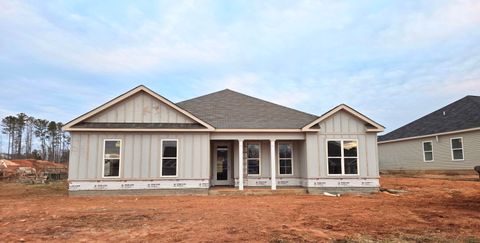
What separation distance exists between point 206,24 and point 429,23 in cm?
1193

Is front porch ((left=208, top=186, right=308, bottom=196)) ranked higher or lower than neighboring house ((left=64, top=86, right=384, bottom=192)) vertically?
lower

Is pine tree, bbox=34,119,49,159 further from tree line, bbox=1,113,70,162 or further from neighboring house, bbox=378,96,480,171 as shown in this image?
neighboring house, bbox=378,96,480,171

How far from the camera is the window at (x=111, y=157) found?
47.4 ft

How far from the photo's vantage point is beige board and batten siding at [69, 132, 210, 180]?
1434 centimetres

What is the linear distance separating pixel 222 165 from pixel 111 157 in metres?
5.36

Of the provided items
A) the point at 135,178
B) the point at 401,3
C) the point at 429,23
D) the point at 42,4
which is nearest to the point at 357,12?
the point at 401,3

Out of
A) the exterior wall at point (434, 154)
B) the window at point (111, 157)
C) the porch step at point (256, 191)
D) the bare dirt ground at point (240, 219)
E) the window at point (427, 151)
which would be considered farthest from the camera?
the window at point (427, 151)

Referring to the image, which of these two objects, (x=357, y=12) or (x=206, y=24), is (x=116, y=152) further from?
(x=357, y=12)

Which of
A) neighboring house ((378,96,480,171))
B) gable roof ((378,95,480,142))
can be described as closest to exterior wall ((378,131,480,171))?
neighboring house ((378,96,480,171))

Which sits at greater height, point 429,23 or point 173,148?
point 429,23

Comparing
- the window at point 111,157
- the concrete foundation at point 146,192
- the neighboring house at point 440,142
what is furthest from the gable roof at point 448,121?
the window at point 111,157

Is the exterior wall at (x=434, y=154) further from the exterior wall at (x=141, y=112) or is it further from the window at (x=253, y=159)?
the exterior wall at (x=141, y=112)

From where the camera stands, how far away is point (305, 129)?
15.4 m

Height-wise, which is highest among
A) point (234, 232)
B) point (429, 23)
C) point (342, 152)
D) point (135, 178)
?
point (429, 23)
